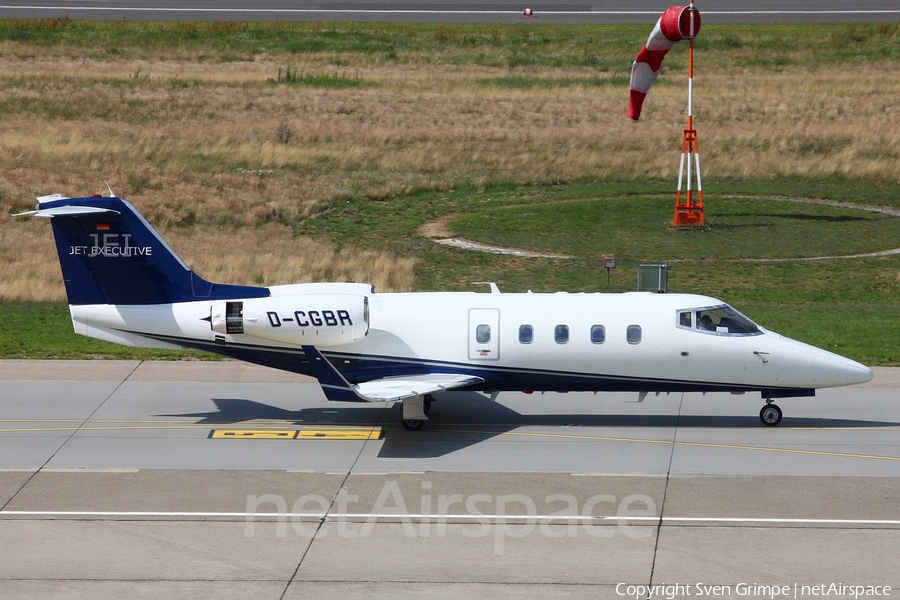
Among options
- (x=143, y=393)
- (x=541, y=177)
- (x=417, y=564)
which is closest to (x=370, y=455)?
(x=417, y=564)

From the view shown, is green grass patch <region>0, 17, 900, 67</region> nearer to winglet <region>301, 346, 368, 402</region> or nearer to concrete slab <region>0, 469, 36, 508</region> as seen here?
winglet <region>301, 346, 368, 402</region>

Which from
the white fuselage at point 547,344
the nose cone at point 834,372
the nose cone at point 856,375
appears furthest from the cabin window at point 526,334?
the nose cone at point 856,375

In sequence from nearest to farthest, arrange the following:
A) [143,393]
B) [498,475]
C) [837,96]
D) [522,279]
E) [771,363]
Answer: [498,475]
[771,363]
[143,393]
[522,279]
[837,96]

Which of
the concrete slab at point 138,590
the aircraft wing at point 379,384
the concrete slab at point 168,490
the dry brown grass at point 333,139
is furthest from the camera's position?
the dry brown grass at point 333,139

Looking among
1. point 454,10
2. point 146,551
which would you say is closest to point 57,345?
point 146,551

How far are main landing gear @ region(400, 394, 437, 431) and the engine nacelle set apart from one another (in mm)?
1568

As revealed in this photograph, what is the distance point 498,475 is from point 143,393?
914 cm

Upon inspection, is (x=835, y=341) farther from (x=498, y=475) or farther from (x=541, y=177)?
(x=541, y=177)

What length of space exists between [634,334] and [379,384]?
487 cm

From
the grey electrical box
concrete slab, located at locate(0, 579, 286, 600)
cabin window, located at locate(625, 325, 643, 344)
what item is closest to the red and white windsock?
the grey electrical box

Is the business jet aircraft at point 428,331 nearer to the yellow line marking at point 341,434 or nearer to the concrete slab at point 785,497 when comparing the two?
the yellow line marking at point 341,434

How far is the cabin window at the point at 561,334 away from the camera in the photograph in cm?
2147

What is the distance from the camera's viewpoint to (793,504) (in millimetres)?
17766

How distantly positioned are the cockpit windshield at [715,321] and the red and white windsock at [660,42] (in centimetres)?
1746
